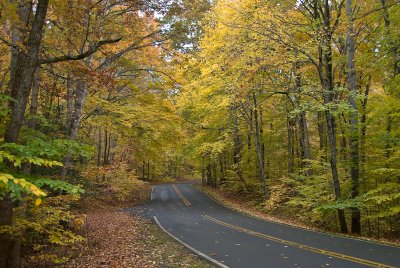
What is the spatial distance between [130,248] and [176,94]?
10.3 meters

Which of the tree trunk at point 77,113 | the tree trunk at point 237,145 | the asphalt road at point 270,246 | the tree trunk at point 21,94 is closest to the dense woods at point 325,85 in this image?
the tree trunk at point 237,145

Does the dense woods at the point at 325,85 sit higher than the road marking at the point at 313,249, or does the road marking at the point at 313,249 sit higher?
the dense woods at the point at 325,85

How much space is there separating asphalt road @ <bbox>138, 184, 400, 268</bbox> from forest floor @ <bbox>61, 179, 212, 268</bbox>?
608 mm

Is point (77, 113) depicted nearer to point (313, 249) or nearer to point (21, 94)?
point (21, 94)

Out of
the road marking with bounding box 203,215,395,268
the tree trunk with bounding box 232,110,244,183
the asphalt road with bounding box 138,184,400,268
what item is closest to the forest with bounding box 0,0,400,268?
the tree trunk with bounding box 232,110,244,183

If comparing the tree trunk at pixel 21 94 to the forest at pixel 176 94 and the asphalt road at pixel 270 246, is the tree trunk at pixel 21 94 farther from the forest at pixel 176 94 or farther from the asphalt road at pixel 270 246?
the asphalt road at pixel 270 246

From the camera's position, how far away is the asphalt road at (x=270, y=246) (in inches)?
347

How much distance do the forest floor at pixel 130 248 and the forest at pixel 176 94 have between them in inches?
37.5

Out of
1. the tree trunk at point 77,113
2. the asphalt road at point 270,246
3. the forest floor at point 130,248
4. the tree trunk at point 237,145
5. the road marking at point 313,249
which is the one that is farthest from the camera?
the tree trunk at point 237,145

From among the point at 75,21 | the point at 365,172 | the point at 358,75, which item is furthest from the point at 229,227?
the point at 358,75

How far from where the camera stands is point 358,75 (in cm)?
2136

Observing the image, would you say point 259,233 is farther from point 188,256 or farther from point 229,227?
point 188,256

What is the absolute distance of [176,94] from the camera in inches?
769

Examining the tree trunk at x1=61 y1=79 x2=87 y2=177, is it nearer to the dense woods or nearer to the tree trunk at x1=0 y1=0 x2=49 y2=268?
the dense woods
